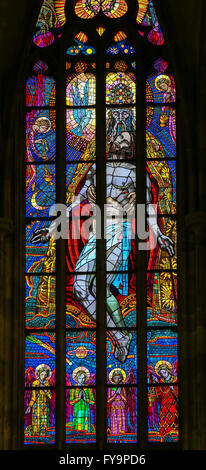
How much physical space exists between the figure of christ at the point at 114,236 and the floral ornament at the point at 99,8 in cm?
154

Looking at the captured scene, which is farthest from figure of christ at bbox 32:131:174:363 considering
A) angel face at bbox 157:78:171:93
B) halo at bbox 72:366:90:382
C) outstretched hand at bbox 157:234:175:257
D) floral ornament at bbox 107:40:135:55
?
floral ornament at bbox 107:40:135:55

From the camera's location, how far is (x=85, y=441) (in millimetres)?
17125

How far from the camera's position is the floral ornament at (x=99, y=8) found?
1848 cm

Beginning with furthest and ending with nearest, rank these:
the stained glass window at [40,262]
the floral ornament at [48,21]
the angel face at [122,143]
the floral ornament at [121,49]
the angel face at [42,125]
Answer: the floral ornament at [48,21] → the floral ornament at [121,49] → the angel face at [42,125] → the angel face at [122,143] → the stained glass window at [40,262]

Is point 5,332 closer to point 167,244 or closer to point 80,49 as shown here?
point 167,244

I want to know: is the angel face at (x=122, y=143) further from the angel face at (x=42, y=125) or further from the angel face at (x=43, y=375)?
the angel face at (x=43, y=375)

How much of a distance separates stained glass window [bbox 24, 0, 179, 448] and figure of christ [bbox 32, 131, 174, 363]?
0.01 m

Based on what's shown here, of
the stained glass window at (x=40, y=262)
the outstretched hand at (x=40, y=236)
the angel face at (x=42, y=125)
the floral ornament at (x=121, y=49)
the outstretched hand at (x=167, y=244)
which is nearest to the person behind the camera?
the stained glass window at (x=40, y=262)

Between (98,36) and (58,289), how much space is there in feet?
10.2

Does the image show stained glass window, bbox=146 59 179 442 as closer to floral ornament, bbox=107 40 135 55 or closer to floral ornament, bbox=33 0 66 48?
floral ornament, bbox=107 40 135 55

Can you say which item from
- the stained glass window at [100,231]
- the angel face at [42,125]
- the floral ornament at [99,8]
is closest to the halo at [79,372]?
the stained glass window at [100,231]

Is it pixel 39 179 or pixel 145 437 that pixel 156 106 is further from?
pixel 145 437

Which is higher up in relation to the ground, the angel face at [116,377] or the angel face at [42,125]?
the angel face at [42,125]

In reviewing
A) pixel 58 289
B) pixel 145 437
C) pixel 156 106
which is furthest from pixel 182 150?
pixel 145 437
